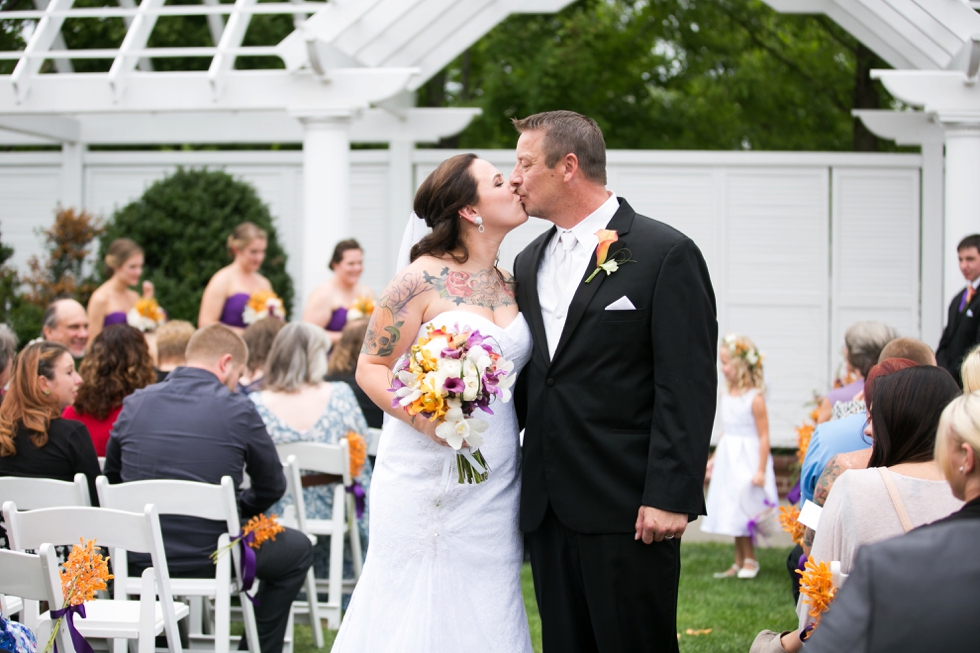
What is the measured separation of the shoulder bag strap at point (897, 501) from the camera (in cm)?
302

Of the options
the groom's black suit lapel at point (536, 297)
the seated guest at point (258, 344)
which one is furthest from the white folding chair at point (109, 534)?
the seated guest at point (258, 344)

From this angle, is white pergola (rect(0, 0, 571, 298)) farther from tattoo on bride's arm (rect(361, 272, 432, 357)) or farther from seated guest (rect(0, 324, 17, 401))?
tattoo on bride's arm (rect(361, 272, 432, 357))

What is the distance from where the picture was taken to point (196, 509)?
15.0 ft

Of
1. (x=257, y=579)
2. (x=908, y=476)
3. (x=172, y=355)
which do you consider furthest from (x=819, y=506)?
(x=172, y=355)

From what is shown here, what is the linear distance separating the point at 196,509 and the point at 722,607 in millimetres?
3552

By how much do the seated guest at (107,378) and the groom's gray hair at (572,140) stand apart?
2919 millimetres

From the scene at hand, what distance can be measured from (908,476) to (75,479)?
353 centimetres

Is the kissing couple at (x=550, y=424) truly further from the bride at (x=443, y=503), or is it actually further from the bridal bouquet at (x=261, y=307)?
the bridal bouquet at (x=261, y=307)

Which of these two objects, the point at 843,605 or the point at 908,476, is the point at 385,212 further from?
the point at 843,605

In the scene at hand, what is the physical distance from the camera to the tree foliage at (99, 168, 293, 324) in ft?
34.7

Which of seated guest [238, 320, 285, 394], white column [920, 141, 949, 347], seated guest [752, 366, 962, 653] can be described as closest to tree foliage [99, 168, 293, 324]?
seated guest [238, 320, 285, 394]

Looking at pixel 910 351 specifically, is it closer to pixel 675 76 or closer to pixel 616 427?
pixel 616 427

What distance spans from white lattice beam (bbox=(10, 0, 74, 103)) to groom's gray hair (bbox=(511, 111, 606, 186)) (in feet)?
22.3

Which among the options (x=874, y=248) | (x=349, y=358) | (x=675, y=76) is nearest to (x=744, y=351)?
(x=349, y=358)
